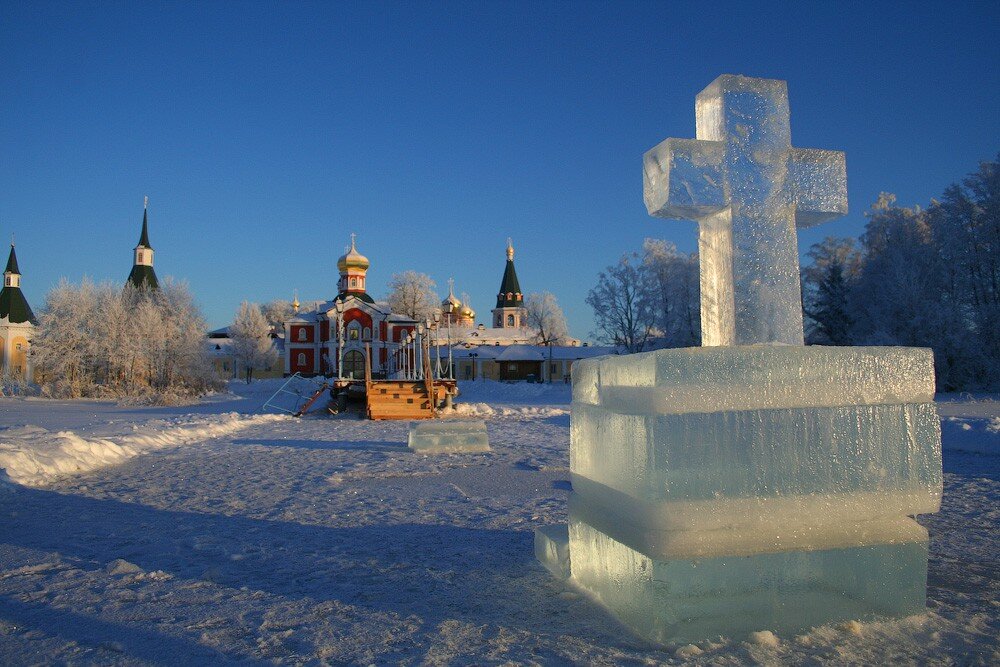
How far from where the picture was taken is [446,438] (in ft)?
35.2

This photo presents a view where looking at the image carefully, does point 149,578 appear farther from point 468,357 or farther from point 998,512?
point 468,357

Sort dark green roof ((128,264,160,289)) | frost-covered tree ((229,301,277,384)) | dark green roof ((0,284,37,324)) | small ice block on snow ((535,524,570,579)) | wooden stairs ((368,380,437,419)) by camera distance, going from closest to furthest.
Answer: small ice block on snow ((535,524,570,579)), wooden stairs ((368,380,437,419)), dark green roof ((128,264,160,289)), dark green roof ((0,284,37,324)), frost-covered tree ((229,301,277,384))

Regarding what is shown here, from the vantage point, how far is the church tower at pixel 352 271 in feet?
184

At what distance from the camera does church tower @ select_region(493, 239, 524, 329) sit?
8381 cm

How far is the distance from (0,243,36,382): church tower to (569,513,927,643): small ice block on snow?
193 ft

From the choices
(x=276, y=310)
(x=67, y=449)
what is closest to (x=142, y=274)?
(x=276, y=310)

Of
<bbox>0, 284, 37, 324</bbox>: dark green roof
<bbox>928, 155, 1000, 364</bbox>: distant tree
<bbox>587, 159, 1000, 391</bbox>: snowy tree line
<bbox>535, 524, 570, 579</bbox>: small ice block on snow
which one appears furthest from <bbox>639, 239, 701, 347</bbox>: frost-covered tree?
<bbox>0, 284, 37, 324</bbox>: dark green roof

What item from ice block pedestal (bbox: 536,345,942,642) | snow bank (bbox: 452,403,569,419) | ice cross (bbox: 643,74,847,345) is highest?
ice cross (bbox: 643,74,847,345)

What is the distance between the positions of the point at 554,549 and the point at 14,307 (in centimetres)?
6442

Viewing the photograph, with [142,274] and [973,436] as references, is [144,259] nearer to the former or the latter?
[142,274]

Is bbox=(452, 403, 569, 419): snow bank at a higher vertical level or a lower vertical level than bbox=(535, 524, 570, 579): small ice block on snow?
lower

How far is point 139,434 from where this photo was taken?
12742 millimetres

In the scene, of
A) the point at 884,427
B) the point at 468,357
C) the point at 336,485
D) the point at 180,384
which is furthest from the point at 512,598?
the point at 468,357

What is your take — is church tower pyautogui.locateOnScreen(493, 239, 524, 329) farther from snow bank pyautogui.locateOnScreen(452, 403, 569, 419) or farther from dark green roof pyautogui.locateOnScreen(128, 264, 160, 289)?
snow bank pyautogui.locateOnScreen(452, 403, 569, 419)
